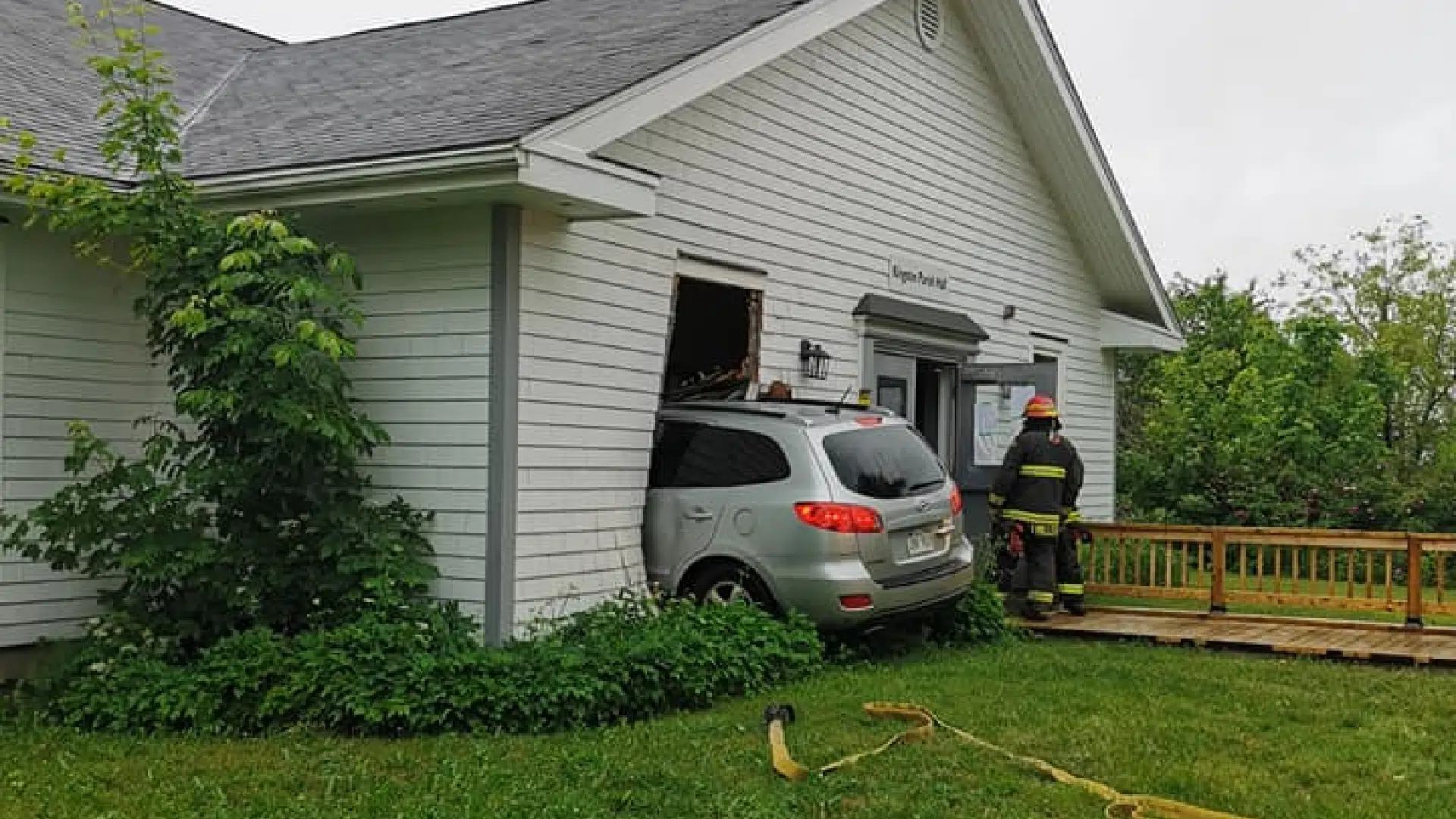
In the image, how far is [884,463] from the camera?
10.1 meters

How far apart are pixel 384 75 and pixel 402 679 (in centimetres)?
553

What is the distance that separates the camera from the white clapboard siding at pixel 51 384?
9.33 meters

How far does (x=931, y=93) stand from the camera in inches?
581

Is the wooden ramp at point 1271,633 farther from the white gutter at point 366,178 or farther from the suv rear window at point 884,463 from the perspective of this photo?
the white gutter at point 366,178

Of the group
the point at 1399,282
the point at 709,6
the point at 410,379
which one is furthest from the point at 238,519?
the point at 1399,282

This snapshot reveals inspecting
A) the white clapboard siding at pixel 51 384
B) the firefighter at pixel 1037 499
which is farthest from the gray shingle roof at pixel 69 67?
the firefighter at pixel 1037 499

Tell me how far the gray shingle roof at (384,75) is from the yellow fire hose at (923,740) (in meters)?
3.60

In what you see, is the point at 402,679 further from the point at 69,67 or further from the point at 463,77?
the point at 69,67

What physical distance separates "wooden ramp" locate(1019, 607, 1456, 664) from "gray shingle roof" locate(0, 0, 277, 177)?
8.05m


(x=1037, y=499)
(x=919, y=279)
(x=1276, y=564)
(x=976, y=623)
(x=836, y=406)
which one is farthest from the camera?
(x=919, y=279)

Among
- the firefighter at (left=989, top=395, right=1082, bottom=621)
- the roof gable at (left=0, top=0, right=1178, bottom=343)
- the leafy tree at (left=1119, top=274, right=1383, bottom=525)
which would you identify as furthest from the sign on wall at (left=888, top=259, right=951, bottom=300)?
the leafy tree at (left=1119, top=274, right=1383, bottom=525)

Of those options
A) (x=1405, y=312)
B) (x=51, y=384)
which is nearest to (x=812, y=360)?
(x=51, y=384)

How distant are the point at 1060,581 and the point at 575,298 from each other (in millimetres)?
5527

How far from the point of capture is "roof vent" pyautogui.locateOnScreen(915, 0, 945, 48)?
14383 mm
